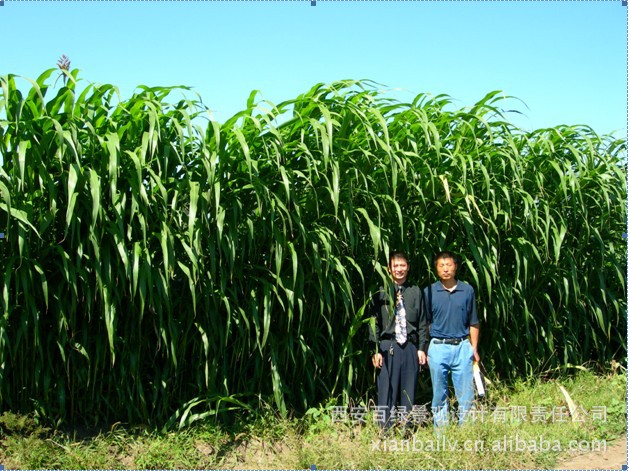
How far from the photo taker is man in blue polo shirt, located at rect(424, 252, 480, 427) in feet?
10.7

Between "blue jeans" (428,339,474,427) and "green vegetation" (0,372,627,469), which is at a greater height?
"blue jeans" (428,339,474,427)

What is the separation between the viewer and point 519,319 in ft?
12.7

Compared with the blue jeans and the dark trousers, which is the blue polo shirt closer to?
the blue jeans

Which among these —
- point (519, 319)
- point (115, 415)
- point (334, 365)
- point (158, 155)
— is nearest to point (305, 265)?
point (334, 365)

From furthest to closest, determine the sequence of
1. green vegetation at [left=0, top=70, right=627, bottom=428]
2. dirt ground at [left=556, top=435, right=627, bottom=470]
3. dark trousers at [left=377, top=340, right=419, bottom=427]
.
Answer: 1. dark trousers at [left=377, top=340, right=419, bottom=427]
2. dirt ground at [left=556, top=435, right=627, bottom=470]
3. green vegetation at [left=0, top=70, right=627, bottom=428]

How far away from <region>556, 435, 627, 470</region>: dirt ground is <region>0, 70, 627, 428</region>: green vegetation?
2.27 ft

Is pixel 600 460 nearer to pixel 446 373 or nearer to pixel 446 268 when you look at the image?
pixel 446 373

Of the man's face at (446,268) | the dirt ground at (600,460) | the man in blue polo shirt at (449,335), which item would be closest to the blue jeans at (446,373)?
the man in blue polo shirt at (449,335)

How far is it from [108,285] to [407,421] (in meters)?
1.55

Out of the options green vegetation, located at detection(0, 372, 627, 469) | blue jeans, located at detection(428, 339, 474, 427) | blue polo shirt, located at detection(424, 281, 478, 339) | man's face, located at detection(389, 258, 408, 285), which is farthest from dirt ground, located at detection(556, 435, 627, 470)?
man's face, located at detection(389, 258, 408, 285)

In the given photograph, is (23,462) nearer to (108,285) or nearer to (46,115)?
(108,285)

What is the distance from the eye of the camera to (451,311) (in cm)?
324

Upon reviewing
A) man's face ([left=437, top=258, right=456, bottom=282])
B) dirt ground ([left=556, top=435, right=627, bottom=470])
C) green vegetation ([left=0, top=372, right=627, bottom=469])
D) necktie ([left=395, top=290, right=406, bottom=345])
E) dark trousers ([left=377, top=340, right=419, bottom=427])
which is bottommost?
dirt ground ([left=556, top=435, right=627, bottom=470])

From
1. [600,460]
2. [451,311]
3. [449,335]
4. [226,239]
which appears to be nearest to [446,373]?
[449,335]
